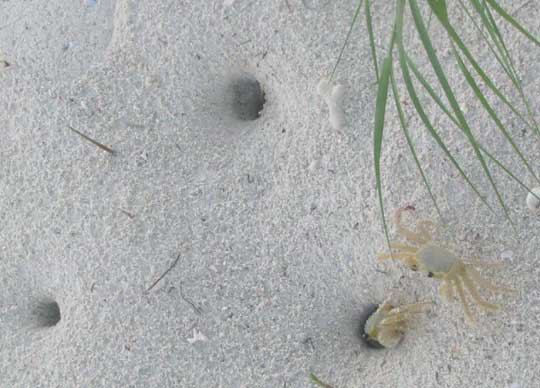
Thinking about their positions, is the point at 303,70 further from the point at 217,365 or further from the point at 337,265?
the point at 217,365

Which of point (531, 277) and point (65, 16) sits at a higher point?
point (531, 277)

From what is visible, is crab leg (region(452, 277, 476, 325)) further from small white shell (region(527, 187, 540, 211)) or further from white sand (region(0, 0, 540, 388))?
small white shell (region(527, 187, 540, 211))

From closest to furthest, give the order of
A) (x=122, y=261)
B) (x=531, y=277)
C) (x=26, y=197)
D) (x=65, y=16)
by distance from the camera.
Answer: (x=531, y=277), (x=122, y=261), (x=26, y=197), (x=65, y=16)

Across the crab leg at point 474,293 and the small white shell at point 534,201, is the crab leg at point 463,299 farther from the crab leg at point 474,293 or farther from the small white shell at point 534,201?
the small white shell at point 534,201

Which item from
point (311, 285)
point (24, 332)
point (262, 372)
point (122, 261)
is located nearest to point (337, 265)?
A: point (311, 285)

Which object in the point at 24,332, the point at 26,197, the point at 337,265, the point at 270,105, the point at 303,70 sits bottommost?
the point at 24,332

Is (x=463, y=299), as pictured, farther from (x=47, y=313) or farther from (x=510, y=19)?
(x=47, y=313)

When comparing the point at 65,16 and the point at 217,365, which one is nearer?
the point at 217,365
